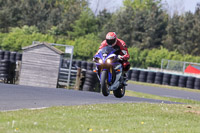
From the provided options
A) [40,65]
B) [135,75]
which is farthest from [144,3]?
[40,65]

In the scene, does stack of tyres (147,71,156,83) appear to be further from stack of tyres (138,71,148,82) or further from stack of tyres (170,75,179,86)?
stack of tyres (170,75,179,86)

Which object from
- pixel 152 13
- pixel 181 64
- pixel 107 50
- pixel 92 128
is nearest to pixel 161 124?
pixel 92 128

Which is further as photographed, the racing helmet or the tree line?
the tree line

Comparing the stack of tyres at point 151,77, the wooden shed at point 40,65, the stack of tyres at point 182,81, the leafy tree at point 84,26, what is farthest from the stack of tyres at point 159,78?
the leafy tree at point 84,26

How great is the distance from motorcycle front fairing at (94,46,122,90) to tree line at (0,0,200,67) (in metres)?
39.2

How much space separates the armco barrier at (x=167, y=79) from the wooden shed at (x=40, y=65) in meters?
12.2

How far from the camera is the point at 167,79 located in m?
34.6

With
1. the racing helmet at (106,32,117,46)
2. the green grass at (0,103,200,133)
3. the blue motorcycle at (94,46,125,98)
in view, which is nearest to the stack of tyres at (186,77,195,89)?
the green grass at (0,103,200,133)

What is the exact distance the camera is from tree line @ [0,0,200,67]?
54406 mm

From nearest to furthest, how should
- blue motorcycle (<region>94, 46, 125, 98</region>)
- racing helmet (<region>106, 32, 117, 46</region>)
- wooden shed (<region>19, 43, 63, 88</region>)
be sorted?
blue motorcycle (<region>94, 46, 125, 98</region>)
racing helmet (<region>106, 32, 117, 46</region>)
wooden shed (<region>19, 43, 63, 88</region>)

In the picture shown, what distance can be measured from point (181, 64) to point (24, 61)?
18.4 m

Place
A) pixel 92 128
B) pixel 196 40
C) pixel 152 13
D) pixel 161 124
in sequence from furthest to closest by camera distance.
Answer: pixel 152 13 < pixel 196 40 < pixel 161 124 < pixel 92 128

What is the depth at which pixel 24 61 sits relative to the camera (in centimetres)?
2522

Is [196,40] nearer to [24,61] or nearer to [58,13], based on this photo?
[58,13]
